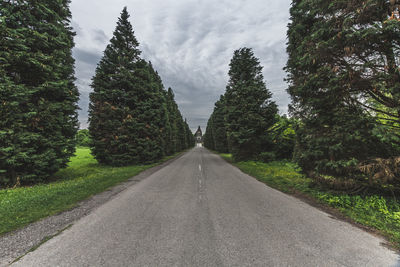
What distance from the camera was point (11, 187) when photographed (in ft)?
22.7

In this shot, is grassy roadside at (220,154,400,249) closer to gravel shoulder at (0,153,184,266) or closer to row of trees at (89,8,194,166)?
gravel shoulder at (0,153,184,266)

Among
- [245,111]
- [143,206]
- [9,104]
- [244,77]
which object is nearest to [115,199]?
[143,206]

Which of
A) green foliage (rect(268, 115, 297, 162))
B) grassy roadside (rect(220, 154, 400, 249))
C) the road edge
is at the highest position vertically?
green foliage (rect(268, 115, 297, 162))

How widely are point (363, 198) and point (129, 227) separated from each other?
728 cm

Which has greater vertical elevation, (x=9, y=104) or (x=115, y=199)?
(x=9, y=104)

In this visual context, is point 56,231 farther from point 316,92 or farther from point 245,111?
point 245,111

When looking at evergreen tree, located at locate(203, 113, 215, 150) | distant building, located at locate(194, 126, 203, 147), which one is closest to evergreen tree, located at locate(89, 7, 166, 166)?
evergreen tree, located at locate(203, 113, 215, 150)

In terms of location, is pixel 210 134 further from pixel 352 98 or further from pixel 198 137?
pixel 198 137

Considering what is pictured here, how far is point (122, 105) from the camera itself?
535 inches

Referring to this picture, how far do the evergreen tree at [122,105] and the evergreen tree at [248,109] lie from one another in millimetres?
8605

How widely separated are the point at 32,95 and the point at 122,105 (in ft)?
20.4

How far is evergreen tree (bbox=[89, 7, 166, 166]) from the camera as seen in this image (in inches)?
512

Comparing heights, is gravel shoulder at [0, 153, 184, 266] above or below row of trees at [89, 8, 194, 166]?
below

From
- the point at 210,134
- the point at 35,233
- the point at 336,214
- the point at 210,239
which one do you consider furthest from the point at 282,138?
the point at 210,134
